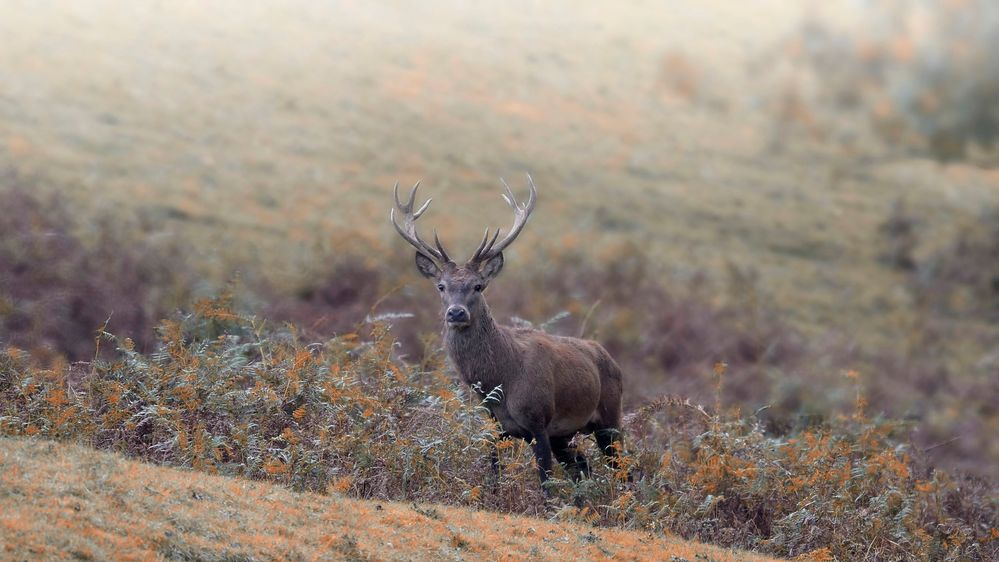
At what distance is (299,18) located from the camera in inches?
1374

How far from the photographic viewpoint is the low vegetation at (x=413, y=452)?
9.95 m

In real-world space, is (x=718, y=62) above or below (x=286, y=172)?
above

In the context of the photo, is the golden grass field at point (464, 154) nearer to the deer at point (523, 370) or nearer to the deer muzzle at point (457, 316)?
the deer at point (523, 370)

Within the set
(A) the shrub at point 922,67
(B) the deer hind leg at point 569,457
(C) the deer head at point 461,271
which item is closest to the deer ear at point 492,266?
(C) the deer head at point 461,271

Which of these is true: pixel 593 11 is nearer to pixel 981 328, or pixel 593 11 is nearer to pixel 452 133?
pixel 452 133

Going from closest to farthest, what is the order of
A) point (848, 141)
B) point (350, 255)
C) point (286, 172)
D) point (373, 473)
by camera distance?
1. point (373, 473)
2. point (848, 141)
3. point (350, 255)
4. point (286, 172)

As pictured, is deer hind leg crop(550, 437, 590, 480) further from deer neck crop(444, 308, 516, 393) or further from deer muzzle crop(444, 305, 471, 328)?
deer muzzle crop(444, 305, 471, 328)

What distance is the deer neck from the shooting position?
12.2 m

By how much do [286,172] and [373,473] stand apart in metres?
19.4

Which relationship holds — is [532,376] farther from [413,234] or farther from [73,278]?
[73,278]

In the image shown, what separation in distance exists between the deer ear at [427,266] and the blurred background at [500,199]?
4.16 m

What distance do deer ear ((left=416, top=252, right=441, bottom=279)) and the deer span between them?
11 millimetres

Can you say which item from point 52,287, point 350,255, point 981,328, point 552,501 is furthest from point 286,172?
Result: point 552,501

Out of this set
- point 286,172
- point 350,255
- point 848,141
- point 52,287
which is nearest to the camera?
point 848,141
